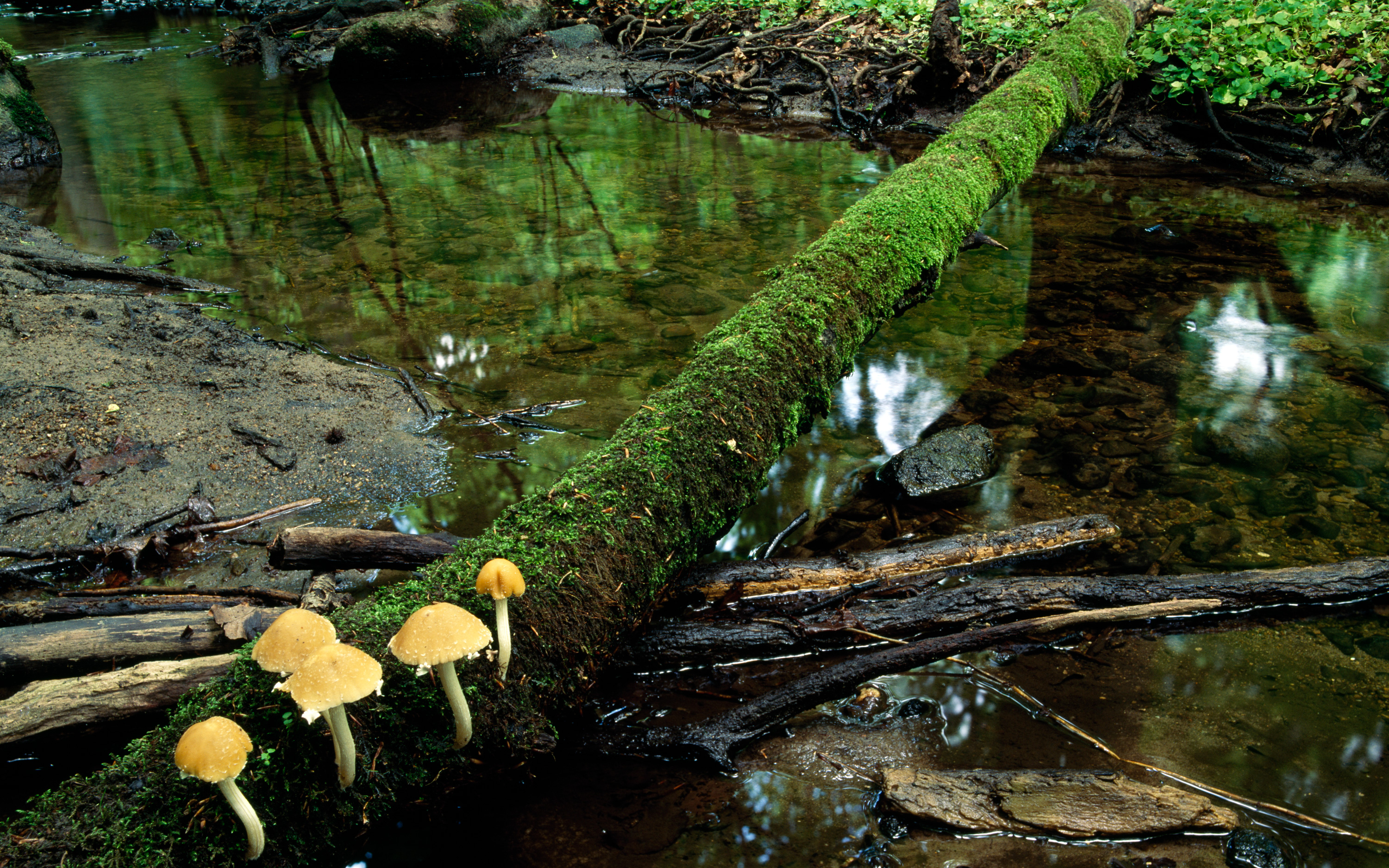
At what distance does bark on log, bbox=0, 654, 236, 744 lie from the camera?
261 cm

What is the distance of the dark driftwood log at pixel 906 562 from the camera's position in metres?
3.62

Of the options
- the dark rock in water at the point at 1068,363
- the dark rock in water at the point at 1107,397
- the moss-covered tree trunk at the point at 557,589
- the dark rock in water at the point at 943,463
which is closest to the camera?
the moss-covered tree trunk at the point at 557,589

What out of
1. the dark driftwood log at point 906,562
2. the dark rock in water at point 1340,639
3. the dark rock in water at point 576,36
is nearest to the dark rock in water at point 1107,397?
the dark driftwood log at point 906,562

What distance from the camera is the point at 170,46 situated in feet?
61.1

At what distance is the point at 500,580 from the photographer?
2.38 m

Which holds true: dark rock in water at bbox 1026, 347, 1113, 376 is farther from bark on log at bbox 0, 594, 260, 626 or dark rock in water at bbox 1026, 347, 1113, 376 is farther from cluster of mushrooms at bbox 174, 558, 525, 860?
bark on log at bbox 0, 594, 260, 626

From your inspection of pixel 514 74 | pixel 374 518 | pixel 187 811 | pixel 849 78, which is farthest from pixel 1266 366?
pixel 514 74

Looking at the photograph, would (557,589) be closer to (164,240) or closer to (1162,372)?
(1162,372)

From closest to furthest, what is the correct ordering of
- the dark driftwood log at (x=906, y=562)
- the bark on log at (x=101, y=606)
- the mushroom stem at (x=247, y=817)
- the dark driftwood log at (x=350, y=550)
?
the mushroom stem at (x=247, y=817) < the bark on log at (x=101, y=606) < the dark driftwood log at (x=350, y=550) < the dark driftwood log at (x=906, y=562)

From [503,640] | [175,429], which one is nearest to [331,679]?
[503,640]

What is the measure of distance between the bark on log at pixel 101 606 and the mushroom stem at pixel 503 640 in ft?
4.32

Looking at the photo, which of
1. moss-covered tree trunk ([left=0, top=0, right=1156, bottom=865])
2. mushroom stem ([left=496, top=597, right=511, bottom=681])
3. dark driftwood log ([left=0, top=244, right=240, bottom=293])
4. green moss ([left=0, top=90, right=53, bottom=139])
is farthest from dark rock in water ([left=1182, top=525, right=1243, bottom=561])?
green moss ([left=0, top=90, right=53, bottom=139])

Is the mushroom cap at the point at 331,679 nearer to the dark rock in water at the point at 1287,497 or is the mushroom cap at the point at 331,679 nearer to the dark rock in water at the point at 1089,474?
the dark rock in water at the point at 1089,474

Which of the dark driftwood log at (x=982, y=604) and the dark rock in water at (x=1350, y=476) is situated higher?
the dark driftwood log at (x=982, y=604)
